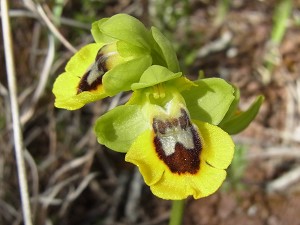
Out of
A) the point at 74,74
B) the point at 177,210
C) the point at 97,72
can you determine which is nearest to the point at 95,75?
the point at 97,72

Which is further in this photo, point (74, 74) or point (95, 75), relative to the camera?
point (74, 74)

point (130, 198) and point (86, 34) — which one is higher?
point (86, 34)

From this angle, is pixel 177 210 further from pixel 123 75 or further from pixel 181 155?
pixel 123 75

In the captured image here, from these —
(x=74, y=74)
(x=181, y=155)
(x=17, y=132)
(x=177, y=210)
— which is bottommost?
(x=177, y=210)

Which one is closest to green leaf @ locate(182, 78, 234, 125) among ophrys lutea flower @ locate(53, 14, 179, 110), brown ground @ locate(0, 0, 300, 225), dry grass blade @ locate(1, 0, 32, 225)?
ophrys lutea flower @ locate(53, 14, 179, 110)

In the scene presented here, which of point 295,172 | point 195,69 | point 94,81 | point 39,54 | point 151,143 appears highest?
point 94,81

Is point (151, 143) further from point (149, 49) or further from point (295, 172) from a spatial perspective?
point (295, 172)

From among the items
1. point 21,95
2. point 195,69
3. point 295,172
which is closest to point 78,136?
point 21,95

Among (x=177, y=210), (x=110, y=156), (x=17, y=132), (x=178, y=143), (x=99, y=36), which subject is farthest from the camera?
(x=110, y=156)
